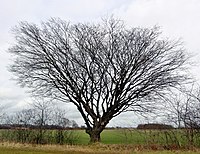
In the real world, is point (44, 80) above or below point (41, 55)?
below

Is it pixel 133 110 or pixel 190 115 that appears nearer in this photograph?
pixel 190 115

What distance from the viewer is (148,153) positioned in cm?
2095

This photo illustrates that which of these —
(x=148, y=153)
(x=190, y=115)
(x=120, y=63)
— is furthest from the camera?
(x=120, y=63)

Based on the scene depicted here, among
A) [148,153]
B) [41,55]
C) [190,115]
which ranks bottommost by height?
[148,153]

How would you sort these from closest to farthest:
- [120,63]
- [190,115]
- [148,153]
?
[148,153] → [190,115] → [120,63]

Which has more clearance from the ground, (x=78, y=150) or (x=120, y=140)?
(x=120, y=140)

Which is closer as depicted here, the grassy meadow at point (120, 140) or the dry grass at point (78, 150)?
the dry grass at point (78, 150)

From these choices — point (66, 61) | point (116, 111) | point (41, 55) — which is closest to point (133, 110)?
point (116, 111)

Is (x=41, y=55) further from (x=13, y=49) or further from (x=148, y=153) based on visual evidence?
(x=148, y=153)

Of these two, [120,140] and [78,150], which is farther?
[120,140]

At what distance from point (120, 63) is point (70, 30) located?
16.0 feet

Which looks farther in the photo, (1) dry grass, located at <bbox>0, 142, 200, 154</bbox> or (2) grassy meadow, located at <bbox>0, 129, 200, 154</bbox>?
(2) grassy meadow, located at <bbox>0, 129, 200, 154</bbox>

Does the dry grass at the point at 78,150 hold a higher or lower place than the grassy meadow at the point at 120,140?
lower

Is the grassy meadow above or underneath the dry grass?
above
